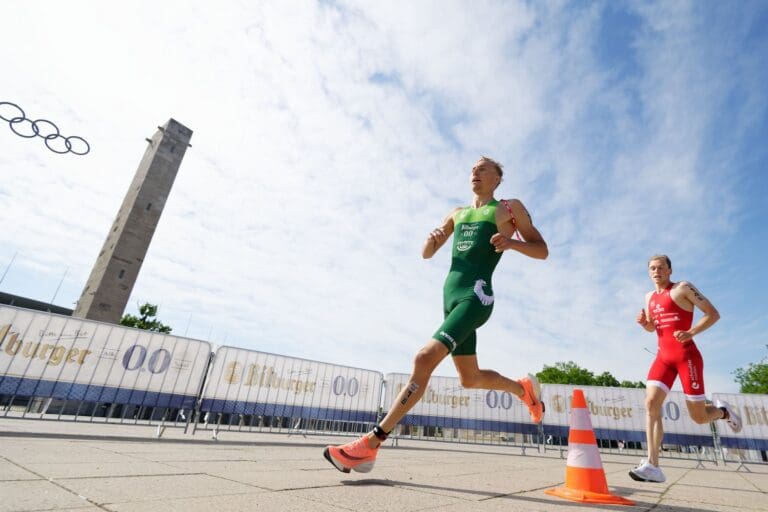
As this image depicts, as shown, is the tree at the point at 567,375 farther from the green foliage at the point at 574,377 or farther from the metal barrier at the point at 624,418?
the metal barrier at the point at 624,418

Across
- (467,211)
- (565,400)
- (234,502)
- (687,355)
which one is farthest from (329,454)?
(565,400)

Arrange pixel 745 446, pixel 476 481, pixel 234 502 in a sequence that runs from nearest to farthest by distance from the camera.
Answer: pixel 234 502
pixel 476 481
pixel 745 446

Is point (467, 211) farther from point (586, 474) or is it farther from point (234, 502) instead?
point (234, 502)

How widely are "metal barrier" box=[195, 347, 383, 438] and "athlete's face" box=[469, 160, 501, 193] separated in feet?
23.2

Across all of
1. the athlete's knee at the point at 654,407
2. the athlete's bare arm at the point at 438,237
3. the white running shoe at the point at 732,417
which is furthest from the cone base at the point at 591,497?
the white running shoe at the point at 732,417

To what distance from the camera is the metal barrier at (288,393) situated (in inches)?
349

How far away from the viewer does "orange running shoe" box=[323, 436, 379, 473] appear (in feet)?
9.11

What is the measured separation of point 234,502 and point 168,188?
47135 millimetres

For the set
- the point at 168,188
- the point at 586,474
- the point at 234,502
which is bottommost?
the point at 234,502

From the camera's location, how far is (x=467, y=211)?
12.2 feet

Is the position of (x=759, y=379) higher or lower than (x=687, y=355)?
higher

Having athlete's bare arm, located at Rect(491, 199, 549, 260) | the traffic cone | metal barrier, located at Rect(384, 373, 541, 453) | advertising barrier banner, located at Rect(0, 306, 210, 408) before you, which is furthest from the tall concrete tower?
the traffic cone

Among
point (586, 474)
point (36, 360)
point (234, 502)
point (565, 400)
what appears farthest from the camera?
point (565, 400)

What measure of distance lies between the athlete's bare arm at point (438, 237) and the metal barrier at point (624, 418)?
11.3m
